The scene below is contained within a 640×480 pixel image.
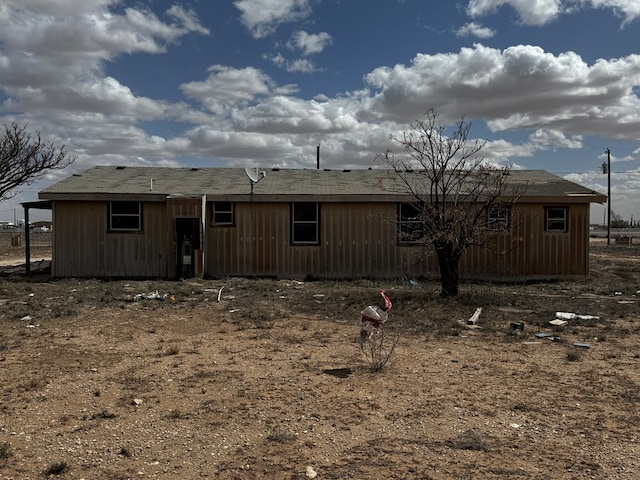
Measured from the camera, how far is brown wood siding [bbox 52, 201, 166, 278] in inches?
629

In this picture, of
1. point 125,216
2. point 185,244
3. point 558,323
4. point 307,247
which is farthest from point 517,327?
point 125,216

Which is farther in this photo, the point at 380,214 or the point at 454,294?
the point at 380,214

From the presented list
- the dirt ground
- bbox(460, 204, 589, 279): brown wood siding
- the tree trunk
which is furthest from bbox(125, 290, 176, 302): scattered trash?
bbox(460, 204, 589, 279): brown wood siding

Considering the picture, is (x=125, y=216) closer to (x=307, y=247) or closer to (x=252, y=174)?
(x=252, y=174)

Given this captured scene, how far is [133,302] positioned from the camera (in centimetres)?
1140

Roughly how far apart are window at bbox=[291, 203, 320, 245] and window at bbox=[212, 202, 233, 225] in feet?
6.15

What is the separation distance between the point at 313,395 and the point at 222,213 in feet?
36.8

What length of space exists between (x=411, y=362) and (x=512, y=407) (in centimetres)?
178

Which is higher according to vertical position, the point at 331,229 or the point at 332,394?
the point at 331,229

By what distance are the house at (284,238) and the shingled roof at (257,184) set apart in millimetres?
89

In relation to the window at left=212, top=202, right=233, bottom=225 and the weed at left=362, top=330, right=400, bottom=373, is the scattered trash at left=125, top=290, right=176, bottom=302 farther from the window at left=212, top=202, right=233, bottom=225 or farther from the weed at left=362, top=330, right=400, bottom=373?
the weed at left=362, top=330, right=400, bottom=373

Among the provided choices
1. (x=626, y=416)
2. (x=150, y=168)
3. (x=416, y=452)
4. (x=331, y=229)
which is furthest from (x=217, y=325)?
(x=150, y=168)

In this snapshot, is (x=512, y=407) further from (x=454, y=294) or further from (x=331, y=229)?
(x=331, y=229)

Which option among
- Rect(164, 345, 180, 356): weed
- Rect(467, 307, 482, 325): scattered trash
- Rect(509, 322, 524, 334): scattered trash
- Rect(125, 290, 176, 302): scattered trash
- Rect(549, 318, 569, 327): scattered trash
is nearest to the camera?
Rect(164, 345, 180, 356): weed
